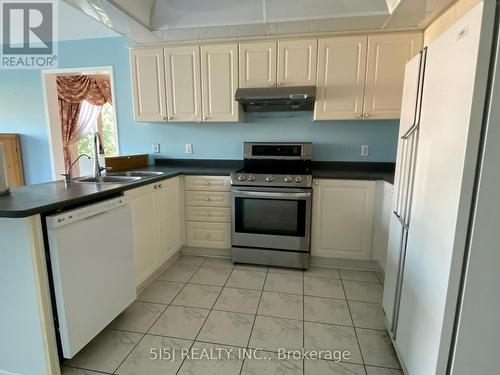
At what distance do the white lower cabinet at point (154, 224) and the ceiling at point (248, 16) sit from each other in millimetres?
1409

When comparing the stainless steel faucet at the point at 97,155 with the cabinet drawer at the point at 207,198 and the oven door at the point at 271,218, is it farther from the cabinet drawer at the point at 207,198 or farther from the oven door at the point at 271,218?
the oven door at the point at 271,218

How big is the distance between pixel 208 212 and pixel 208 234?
23cm

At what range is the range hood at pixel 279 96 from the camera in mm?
2508

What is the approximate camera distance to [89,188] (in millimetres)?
1757

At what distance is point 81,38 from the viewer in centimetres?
328

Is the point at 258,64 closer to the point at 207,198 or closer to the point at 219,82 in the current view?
the point at 219,82

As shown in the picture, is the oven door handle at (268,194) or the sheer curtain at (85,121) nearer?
the oven door handle at (268,194)

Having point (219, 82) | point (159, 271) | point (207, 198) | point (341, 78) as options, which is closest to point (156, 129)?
point (219, 82)

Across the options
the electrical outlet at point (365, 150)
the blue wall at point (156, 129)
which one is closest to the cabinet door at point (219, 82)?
the blue wall at point (156, 129)

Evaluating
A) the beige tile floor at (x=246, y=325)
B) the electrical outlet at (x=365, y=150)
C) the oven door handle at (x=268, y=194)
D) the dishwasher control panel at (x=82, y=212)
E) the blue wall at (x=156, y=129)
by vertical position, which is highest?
the blue wall at (x=156, y=129)

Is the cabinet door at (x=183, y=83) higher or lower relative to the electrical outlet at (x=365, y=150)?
higher

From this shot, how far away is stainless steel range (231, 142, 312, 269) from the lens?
8.32 ft

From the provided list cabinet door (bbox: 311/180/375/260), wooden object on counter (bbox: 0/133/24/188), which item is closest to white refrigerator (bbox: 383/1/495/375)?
cabinet door (bbox: 311/180/375/260)

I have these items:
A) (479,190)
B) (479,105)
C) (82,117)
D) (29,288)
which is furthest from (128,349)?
(82,117)
